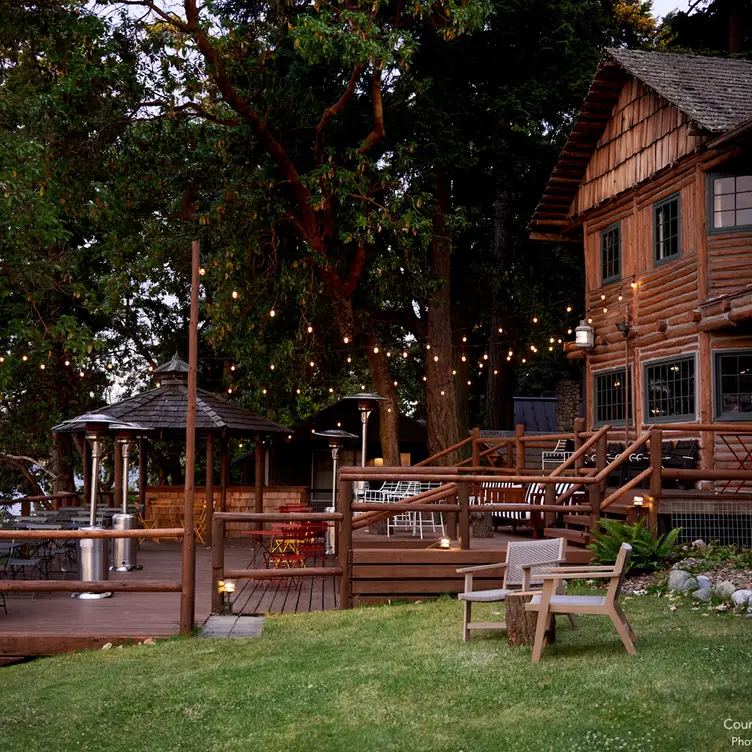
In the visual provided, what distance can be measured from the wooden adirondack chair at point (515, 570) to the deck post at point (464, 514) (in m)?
2.10

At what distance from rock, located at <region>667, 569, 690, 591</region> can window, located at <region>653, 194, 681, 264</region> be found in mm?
6774

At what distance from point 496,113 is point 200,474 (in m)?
15.2

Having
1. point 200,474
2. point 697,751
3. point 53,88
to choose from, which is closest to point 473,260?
point 53,88

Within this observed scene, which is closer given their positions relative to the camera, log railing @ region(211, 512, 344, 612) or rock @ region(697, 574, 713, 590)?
rock @ region(697, 574, 713, 590)

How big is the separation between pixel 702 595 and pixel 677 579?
27.1 inches

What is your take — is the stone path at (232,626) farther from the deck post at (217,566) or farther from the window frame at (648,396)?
the window frame at (648,396)

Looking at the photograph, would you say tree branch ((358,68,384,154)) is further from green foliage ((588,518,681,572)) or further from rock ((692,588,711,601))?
rock ((692,588,711,601))

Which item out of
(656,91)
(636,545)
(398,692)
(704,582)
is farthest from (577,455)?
(398,692)

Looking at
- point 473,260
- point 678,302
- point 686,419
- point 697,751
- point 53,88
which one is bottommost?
point 697,751

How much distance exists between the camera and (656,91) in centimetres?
1551

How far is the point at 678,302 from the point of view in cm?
1505

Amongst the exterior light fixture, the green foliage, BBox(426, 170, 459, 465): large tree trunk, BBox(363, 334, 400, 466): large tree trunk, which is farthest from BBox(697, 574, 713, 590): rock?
BBox(426, 170, 459, 465): large tree trunk

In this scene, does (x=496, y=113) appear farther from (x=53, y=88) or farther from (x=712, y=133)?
(x=53, y=88)

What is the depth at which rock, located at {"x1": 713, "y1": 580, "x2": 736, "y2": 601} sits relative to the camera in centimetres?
890
